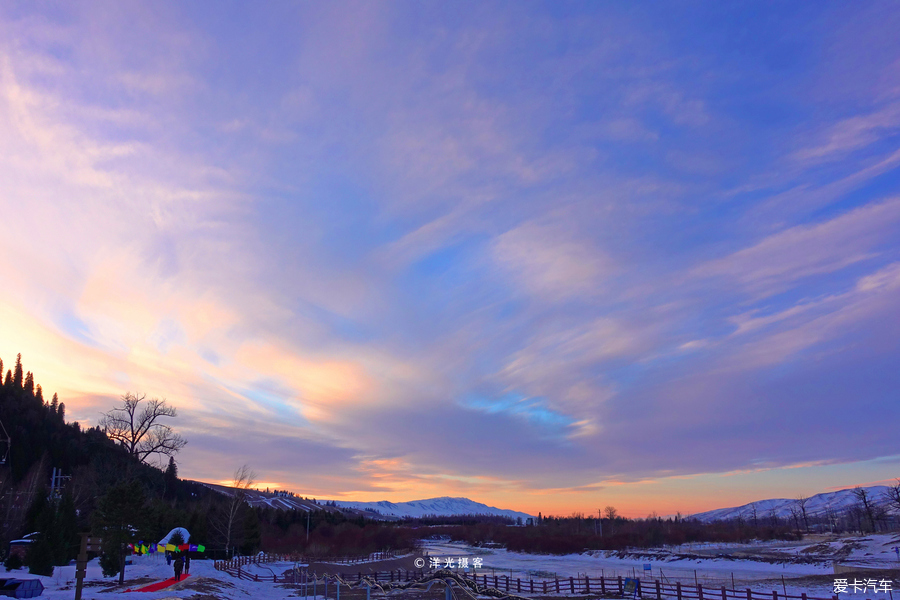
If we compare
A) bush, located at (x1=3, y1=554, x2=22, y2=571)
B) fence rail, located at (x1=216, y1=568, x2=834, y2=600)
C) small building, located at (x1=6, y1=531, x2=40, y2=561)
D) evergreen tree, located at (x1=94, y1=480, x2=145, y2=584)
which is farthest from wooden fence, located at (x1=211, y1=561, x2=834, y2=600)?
bush, located at (x1=3, y1=554, x2=22, y2=571)

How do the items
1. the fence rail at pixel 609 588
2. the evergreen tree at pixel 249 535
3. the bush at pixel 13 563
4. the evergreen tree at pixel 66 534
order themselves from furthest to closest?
the evergreen tree at pixel 249 535
the evergreen tree at pixel 66 534
the bush at pixel 13 563
the fence rail at pixel 609 588

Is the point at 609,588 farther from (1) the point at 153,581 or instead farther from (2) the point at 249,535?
(2) the point at 249,535

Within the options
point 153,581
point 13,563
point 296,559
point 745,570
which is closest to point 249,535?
point 296,559

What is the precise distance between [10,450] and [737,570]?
126765 mm

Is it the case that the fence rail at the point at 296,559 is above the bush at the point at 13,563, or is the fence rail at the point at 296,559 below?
below

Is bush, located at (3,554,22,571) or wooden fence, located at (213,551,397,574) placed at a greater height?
bush, located at (3,554,22,571)

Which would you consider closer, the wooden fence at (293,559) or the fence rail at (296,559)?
the wooden fence at (293,559)

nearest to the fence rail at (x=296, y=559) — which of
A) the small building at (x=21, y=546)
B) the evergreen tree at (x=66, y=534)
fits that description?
the evergreen tree at (x=66, y=534)

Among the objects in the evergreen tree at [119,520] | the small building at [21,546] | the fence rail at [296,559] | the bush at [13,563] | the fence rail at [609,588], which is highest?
the evergreen tree at [119,520]

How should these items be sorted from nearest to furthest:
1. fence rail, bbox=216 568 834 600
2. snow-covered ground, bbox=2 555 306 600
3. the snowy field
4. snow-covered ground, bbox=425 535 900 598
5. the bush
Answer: snow-covered ground, bbox=2 555 306 600
fence rail, bbox=216 568 834 600
the snowy field
the bush
snow-covered ground, bbox=425 535 900 598

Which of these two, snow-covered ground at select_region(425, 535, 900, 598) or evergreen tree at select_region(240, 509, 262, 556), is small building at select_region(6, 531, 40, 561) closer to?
evergreen tree at select_region(240, 509, 262, 556)

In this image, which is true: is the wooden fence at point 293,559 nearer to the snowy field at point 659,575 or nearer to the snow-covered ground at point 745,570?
the snowy field at point 659,575

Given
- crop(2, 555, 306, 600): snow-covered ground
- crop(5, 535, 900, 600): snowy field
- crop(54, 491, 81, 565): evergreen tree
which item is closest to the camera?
crop(2, 555, 306, 600): snow-covered ground

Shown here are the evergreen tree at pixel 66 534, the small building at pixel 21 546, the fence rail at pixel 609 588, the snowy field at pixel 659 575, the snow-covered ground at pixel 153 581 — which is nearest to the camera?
the snow-covered ground at pixel 153 581
